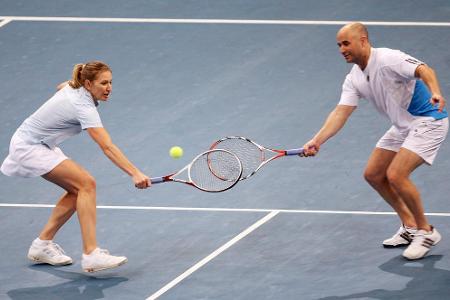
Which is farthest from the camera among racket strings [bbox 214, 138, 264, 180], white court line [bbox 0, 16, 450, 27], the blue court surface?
white court line [bbox 0, 16, 450, 27]

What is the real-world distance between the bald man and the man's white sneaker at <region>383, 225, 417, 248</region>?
2.5 inches

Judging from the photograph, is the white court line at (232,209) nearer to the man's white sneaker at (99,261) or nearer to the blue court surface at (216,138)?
the blue court surface at (216,138)

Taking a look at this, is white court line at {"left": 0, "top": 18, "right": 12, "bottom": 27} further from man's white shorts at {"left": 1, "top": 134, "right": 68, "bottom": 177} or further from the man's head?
the man's head

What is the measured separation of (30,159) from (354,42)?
2.99 meters

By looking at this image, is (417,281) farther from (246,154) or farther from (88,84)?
(88,84)

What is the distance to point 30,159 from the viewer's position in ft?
42.4

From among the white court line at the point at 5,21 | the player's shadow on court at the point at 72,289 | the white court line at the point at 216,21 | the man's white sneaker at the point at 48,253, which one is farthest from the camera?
the white court line at the point at 5,21

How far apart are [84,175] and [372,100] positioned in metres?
2.58

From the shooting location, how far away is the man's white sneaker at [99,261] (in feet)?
41.6

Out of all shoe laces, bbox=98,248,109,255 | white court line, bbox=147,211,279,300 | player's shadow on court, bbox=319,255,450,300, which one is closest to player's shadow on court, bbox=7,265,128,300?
shoe laces, bbox=98,248,109,255

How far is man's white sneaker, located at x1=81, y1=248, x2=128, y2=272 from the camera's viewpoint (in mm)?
12688

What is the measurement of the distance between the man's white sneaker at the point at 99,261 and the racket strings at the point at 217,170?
94 centimetres

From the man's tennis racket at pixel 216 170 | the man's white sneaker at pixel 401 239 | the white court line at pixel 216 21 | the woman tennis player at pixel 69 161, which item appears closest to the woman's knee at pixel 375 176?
the man's white sneaker at pixel 401 239

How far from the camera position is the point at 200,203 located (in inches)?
567
